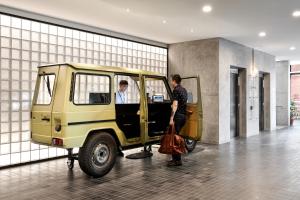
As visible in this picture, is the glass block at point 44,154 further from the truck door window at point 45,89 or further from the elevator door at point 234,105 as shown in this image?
the elevator door at point 234,105

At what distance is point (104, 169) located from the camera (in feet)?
16.0

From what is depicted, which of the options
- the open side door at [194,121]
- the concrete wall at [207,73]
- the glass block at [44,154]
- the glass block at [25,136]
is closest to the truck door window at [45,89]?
the glass block at [25,136]

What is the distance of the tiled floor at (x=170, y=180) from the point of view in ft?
13.0

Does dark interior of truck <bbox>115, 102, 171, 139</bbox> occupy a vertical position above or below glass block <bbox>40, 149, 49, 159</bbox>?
above

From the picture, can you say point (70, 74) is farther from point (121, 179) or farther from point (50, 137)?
point (121, 179)

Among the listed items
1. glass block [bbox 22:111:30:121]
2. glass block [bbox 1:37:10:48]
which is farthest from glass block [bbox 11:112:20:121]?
glass block [bbox 1:37:10:48]

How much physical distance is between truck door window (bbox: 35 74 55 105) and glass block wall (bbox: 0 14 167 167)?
0.68m

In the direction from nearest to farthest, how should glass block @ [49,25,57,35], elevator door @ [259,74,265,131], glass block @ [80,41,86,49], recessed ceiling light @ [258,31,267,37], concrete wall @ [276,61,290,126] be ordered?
glass block @ [49,25,57,35], glass block @ [80,41,86,49], recessed ceiling light @ [258,31,267,37], elevator door @ [259,74,265,131], concrete wall @ [276,61,290,126]

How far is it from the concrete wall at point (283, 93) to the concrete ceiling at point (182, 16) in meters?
5.75

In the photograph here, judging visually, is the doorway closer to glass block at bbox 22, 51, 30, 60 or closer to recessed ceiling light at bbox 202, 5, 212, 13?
recessed ceiling light at bbox 202, 5, 212, 13

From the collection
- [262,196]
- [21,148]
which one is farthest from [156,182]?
[21,148]

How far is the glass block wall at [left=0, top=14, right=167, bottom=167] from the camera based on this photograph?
5.53 metres

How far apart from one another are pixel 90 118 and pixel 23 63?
7.35 ft

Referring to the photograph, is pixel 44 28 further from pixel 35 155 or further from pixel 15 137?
pixel 35 155
